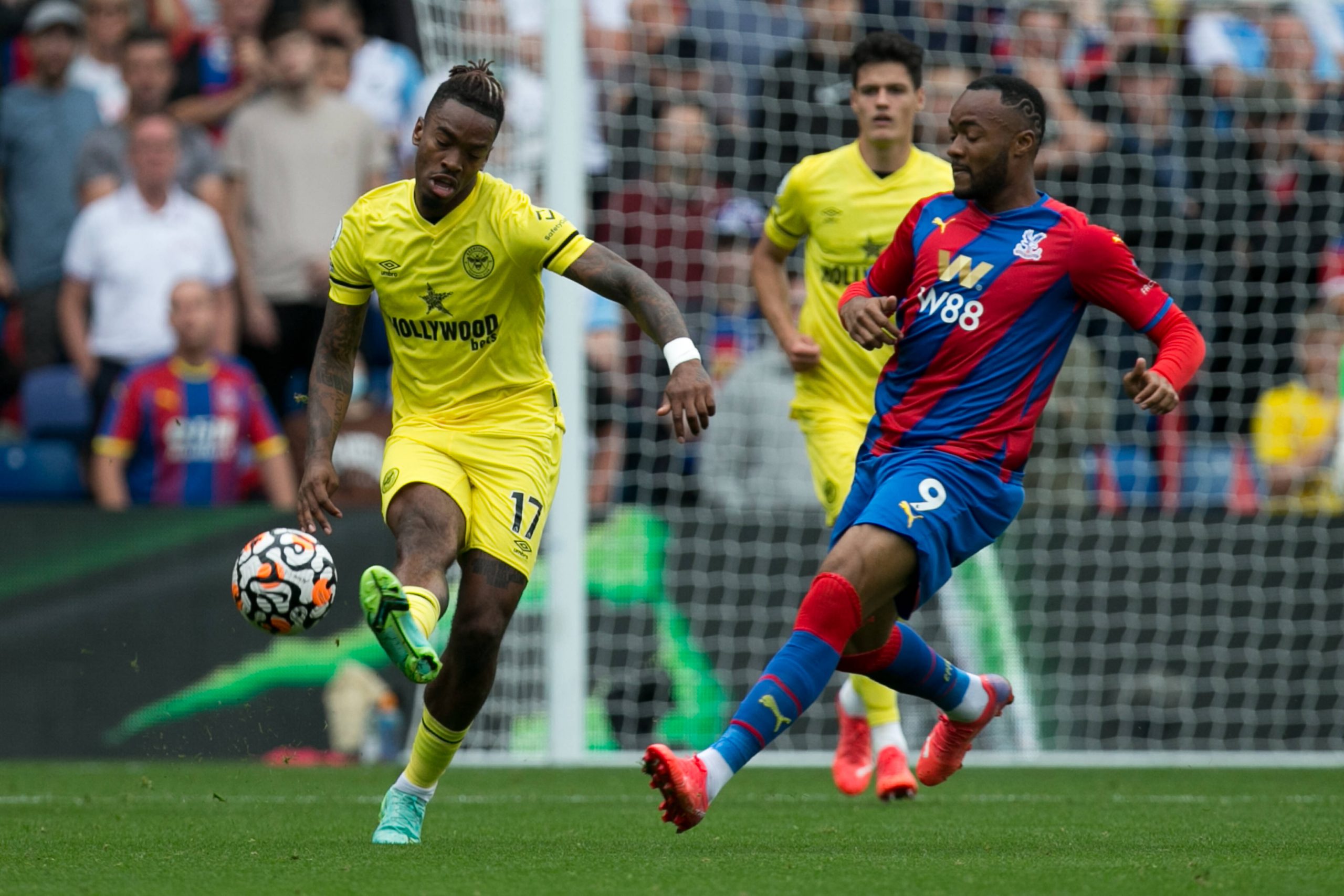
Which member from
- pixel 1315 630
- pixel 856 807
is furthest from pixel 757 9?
pixel 856 807

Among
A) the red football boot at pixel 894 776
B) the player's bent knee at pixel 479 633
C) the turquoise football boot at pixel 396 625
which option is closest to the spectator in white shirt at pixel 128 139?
the red football boot at pixel 894 776

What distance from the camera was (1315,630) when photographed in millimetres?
10273

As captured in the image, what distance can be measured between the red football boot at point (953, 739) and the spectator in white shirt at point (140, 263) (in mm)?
6352

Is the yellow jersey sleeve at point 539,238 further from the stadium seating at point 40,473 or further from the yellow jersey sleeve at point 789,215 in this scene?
the stadium seating at point 40,473

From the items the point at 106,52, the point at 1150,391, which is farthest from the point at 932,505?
the point at 106,52

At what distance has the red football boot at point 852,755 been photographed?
23.8 ft

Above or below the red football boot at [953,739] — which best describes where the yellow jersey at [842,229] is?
above

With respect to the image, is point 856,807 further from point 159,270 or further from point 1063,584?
point 159,270

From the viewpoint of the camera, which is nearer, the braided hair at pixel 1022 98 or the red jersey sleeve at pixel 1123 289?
the red jersey sleeve at pixel 1123 289

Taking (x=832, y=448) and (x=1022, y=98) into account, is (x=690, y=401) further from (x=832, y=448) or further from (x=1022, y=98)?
(x=832, y=448)

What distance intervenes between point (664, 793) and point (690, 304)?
650 centimetres

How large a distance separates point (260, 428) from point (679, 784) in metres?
6.11

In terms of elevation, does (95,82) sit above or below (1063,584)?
above

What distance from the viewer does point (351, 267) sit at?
5621 mm
